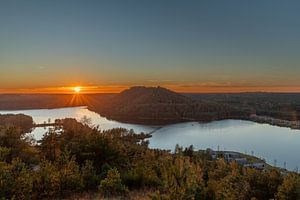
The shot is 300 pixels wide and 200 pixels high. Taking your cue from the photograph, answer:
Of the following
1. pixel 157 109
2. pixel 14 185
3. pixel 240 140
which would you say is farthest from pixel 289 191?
pixel 157 109

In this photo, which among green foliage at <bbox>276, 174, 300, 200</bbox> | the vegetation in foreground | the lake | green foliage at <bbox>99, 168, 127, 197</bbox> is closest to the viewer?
the vegetation in foreground

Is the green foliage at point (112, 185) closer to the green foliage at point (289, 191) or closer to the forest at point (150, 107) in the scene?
the green foliage at point (289, 191)

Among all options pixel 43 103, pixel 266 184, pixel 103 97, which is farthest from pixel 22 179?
pixel 103 97

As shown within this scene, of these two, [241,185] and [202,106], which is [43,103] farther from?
[241,185]

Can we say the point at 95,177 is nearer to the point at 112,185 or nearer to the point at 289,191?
the point at 112,185

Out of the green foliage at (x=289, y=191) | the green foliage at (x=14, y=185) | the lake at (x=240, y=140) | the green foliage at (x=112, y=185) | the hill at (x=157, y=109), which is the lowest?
the lake at (x=240, y=140)

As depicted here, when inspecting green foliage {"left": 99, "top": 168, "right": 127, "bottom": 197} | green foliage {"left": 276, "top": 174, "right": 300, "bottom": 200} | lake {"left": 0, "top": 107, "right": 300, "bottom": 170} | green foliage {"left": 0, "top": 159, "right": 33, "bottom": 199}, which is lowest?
lake {"left": 0, "top": 107, "right": 300, "bottom": 170}

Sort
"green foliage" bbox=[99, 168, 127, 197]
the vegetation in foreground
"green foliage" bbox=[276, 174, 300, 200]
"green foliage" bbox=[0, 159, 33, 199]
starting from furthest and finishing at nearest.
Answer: "green foliage" bbox=[276, 174, 300, 200]
"green foliage" bbox=[99, 168, 127, 197]
"green foliage" bbox=[0, 159, 33, 199]
the vegetation in foreground

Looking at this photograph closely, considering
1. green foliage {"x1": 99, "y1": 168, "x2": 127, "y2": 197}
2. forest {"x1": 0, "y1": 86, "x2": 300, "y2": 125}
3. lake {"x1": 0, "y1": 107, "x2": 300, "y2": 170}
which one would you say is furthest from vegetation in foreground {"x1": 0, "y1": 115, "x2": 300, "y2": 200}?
forest {"x1": 0, "y1": 86, "x2": 300, "y2": 125}

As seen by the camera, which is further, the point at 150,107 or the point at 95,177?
the point at 150,107

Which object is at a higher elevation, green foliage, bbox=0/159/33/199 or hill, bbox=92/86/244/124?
green foliage, bbox=0/159/33/199

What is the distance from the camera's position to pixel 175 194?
4242 mm

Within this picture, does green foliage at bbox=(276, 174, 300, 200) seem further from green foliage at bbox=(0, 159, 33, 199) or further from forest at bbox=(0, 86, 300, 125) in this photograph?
forest at bbox=(0, 86, 300, 125)

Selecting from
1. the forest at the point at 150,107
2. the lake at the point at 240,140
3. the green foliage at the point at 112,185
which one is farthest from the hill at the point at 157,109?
the green foliage at the point at 112,185
